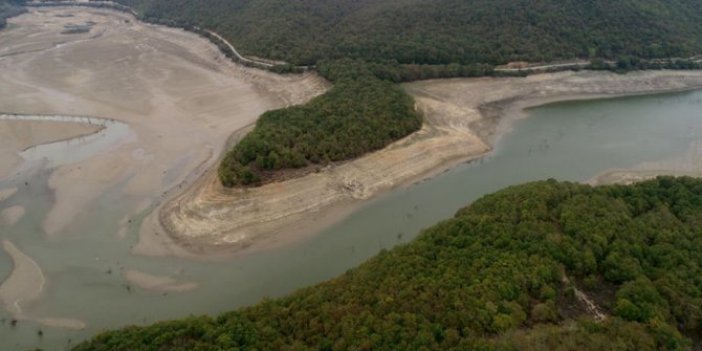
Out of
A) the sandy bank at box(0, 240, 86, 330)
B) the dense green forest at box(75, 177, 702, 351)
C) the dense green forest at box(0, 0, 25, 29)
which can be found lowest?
the sandy bank at box(0, 240, 86, 330)

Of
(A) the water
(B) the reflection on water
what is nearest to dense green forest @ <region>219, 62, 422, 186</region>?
(A) the water

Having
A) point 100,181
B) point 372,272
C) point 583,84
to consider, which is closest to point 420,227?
point 372,272

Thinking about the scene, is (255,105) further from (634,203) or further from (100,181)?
(634,203)

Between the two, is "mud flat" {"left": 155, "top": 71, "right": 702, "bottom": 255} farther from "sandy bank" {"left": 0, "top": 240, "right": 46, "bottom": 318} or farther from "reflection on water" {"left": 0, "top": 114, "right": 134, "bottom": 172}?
"reflection on water" {"left": 0, "top": 114, "right": 134, "bottom": 172}

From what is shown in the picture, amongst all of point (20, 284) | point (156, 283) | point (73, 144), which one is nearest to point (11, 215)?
point (20, 284)

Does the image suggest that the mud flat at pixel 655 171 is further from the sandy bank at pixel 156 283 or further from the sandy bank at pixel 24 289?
the sandy bank at pixel 24 289

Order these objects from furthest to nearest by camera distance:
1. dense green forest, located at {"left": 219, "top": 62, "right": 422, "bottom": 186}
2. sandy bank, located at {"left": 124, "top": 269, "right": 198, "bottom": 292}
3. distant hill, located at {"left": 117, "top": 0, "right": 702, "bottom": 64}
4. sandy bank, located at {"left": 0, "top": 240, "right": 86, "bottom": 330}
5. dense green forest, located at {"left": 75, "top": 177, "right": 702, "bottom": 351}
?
1. distant hill, located at {"left": 117, "top": 0, "right": 702, "bottom": 64}
2. dense green forest, located at {"left": 219, "top": 62, "right": 422, "bottom": 186}
3. sandy bank, located at {"left": 124, "top": 269, "right": 198, "bottom": 292}
4. sandy bank, located at {"left": 0, "top": 240, "right": 86, "bottom": 330}
5. dense green forest, located at {"left": 75, "top": 177, "right": 702, "bottom": 351}

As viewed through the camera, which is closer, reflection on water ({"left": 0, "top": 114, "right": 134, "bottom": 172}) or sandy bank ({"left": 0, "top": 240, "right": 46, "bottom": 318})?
sandy bank ({"left": 0, "top": 240, "right": 46, "bottom": 318})
